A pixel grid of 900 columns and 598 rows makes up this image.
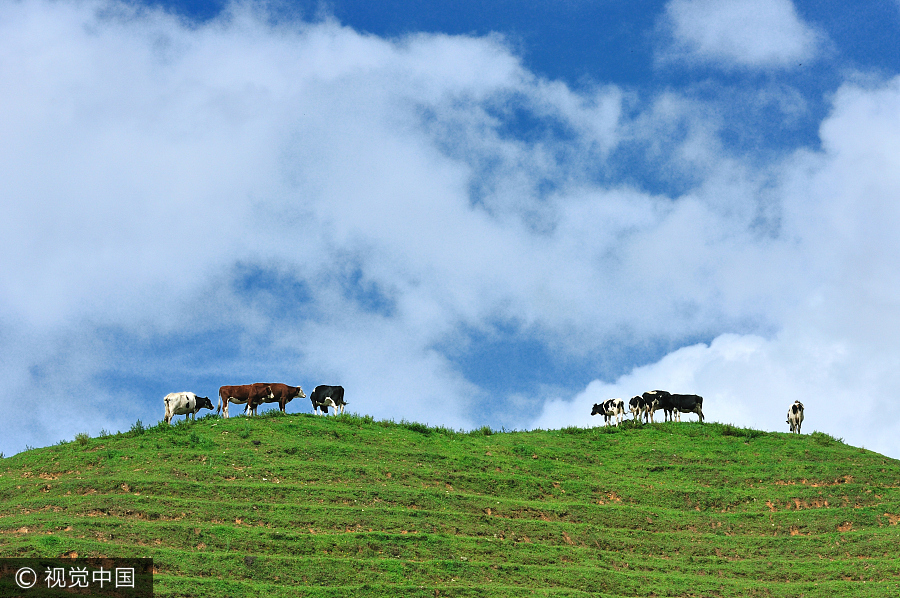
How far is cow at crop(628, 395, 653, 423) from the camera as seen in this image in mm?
34781

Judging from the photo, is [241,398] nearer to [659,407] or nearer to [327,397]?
[327,397]

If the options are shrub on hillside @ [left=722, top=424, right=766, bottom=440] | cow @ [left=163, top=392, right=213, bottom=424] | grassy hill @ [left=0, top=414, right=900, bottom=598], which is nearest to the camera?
grassy hill @ [left=0, top=414, right=900, bottom=598]

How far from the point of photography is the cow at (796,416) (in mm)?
34312

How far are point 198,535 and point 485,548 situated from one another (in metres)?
8.12

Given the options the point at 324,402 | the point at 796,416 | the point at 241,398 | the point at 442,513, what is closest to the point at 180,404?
the point at 241,398

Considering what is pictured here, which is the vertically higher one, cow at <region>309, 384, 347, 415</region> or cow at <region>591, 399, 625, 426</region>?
cow at <region>309, 384, 347, 415</region>

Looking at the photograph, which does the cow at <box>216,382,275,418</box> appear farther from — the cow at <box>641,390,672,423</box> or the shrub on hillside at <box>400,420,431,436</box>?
the cow at <box>641,390,672,423</box>

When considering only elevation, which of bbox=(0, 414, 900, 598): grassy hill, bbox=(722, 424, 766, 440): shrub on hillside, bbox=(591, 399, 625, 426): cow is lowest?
bbox=(0, 414, 900, 598): grassy hill

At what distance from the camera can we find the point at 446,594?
19.1 meters

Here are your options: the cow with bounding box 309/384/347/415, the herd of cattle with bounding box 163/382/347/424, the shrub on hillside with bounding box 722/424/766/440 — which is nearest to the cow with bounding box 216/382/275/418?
the herd of cattle with bounding box 163/382/347/424

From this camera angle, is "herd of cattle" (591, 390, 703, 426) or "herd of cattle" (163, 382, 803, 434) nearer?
"herd of cattle" (163, 382, 803, 434)

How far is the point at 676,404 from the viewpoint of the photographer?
35.4m

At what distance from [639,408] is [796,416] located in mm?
7378

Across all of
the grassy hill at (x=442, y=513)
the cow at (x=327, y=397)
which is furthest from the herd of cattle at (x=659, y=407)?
the cow at (x=327, y=397)
